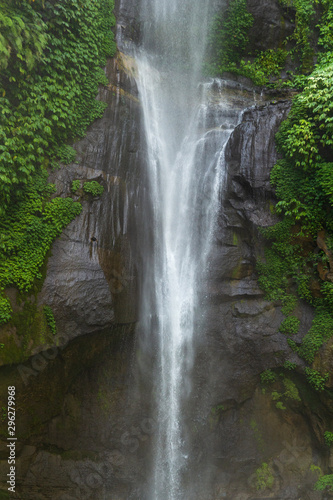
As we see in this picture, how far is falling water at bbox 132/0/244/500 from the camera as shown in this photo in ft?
25.7

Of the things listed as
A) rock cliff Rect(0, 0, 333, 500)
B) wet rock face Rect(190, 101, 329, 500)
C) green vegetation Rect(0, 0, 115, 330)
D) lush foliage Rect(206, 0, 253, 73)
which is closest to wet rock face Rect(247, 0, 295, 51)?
lush foliage Rect(206, 0, 253, 73)

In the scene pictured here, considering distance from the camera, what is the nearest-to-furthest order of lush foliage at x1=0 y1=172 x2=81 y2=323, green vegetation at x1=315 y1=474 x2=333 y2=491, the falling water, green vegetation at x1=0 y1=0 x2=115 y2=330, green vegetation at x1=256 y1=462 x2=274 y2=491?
lush foliage at x1=0 y1=172 x2=81 y2=323
green vegetation at x1=0 y1=0 x2=115 y2=330
green vegetation at x1=315 y1=474 x2=333 y2=491
green vegetation at x1=256 y1=462 x2=274 y2=491
the falling water

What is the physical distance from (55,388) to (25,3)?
861cm

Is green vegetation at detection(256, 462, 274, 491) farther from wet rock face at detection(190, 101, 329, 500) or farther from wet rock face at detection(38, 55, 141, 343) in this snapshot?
wet rock face at detection(38, 55, 141, 343)

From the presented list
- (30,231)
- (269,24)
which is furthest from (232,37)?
(30,231)

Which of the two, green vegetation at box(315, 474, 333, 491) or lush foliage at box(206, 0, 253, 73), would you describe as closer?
green vegetation at box(315, 474, 333, 491)

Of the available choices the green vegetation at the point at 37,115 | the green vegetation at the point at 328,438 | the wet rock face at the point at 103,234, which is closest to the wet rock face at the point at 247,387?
the green vegetation at the point at 328,438

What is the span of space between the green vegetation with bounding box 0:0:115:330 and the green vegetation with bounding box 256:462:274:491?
5.98 meters

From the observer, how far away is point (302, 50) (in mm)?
11812

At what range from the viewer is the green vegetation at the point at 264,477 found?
7.52m

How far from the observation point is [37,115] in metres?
7.46

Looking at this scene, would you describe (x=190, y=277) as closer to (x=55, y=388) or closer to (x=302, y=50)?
(x=55, y=388)


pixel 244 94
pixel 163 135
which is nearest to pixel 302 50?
pixel 244 94

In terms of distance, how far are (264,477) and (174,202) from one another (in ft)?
23.9
